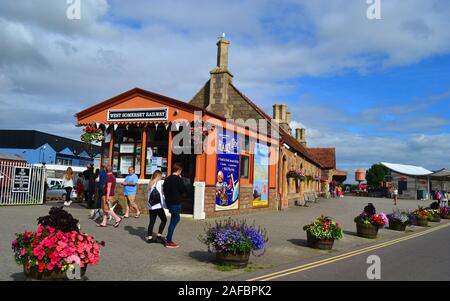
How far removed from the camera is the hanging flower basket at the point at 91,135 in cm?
1569

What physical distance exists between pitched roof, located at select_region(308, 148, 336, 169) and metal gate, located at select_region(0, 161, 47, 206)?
36857 mm

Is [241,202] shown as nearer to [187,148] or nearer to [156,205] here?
[187,148]

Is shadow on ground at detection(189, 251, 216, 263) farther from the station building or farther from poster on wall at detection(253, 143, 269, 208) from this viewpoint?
poster on wall at detection(253, 143, 269, 208)

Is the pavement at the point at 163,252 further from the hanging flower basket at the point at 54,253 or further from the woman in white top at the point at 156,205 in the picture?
the hanging flower basket at the point at 54,253

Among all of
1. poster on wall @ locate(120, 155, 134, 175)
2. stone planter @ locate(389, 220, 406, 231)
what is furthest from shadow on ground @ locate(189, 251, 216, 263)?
stone planter @ locate(389, 220, 406, 231)

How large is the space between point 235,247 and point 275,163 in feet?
45.5

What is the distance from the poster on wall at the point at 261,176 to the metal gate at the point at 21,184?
923 centimetres

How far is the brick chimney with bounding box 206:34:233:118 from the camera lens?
21766 millimetres

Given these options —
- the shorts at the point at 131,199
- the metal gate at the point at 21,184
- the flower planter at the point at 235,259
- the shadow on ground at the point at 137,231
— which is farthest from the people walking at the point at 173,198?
the metal gate at the point at 21,184

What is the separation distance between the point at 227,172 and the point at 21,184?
27.8ft

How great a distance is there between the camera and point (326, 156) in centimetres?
5181

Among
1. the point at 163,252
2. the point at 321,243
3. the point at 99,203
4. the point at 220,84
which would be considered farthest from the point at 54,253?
the point at 220,84

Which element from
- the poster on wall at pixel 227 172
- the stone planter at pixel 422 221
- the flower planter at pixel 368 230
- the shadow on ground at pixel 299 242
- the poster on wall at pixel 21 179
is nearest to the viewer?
the shadow on ground at pixel 299 242
